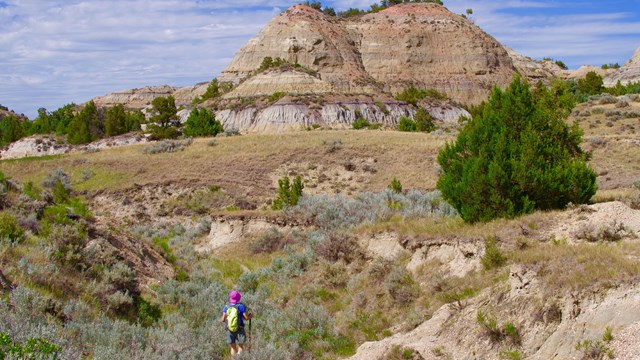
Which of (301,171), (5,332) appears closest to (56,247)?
(5,332)

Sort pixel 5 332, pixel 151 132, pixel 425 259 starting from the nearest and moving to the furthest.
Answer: pixel 5 332, pixel 425 259, pixel 151 132

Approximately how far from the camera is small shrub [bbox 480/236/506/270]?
37.0 ft

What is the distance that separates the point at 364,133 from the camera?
46688mm

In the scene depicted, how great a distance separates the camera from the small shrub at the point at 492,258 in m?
11.3

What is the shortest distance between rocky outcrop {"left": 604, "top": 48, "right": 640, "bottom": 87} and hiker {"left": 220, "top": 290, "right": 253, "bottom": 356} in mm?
90671

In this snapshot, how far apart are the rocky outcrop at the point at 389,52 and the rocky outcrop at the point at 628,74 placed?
1567 cm

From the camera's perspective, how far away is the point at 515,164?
13539mm

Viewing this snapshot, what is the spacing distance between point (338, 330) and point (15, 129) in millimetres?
68649

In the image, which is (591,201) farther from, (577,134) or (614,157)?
(614,157)

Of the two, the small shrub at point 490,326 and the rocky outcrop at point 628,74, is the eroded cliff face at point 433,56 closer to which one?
the rocky outcrop at point 628,74

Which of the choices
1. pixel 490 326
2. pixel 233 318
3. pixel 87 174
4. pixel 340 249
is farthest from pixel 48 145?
pixel 490 326

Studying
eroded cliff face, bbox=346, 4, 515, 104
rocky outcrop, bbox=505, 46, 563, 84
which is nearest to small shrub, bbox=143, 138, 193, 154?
eroded cliff face, bbox=346, 4, 515, 104

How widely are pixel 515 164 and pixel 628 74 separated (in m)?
89.7

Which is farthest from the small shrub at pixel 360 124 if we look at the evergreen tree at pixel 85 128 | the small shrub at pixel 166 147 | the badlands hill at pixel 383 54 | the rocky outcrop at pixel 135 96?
the rocky outcrop at pixel 135 96
